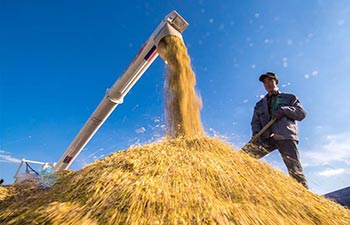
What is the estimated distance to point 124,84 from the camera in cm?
539

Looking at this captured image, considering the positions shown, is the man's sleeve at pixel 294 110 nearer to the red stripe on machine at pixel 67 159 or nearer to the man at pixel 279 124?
the man at pixel 279 124

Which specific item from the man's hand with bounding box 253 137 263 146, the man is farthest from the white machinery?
the man's hand with bounding box 253 137 263 146

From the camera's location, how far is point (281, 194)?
7.84ft

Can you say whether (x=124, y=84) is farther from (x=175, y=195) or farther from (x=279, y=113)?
(x=175, y=195)

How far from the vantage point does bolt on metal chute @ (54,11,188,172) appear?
490 centimetres

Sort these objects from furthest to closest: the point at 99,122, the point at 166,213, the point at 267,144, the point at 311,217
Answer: the point at 99,122, the point at 267,144, the point at 311,217, the point at 166,213

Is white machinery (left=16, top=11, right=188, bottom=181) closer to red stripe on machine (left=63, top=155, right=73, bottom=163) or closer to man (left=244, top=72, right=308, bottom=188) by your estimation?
red stripe on machine (left=63, top=155, right=73, bottom=163)

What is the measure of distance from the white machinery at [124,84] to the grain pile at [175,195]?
8.24ft

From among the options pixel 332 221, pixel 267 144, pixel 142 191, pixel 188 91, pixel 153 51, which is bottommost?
pixel 332 221

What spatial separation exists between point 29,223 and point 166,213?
109cm

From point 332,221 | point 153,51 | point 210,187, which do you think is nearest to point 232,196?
point 210,187

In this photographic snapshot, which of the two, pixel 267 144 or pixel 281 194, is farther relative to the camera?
pixel 267 144

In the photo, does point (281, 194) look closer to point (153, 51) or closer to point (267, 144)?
point (267, 144)

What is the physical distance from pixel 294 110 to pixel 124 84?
3.27 metres
